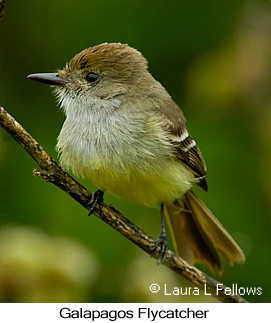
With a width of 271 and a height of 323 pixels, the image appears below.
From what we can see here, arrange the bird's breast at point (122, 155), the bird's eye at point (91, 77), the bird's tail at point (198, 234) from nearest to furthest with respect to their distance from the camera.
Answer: the bird's breast at point (122, 155) < the bird's eye at point (91, 77) < the bird's tail at point (198, 234)

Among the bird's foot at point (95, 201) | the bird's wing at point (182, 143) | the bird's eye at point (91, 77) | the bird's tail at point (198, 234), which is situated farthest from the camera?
the bird's tail at point (198, 234)

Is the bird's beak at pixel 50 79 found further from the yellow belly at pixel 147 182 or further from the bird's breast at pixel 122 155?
the yellow belly at pixel 147 182

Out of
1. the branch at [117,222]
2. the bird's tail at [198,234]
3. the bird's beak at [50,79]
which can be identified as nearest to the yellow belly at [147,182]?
the branch at [117,222]

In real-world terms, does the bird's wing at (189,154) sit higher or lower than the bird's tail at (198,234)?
higher

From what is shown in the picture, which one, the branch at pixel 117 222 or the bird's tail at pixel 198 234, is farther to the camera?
the bird's tail at pixel 198 234

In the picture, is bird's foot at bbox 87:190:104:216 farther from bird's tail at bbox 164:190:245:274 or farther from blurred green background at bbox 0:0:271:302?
bird's tail at bbox 164:190:245:274

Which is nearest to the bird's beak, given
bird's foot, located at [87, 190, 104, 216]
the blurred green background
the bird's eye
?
the bird's eye

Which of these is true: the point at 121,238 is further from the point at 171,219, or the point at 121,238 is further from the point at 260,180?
the point at 260,180

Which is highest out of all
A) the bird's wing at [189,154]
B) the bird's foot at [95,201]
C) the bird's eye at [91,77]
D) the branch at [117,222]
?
the bird's eye at [91,77]
